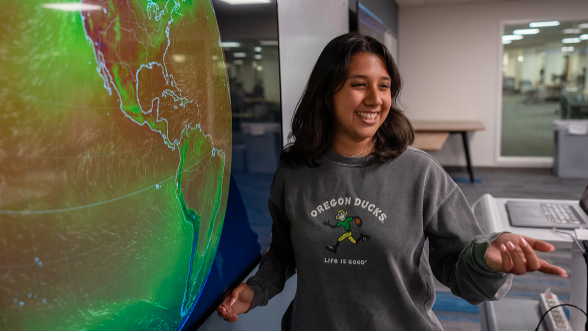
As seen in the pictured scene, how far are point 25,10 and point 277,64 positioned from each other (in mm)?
977

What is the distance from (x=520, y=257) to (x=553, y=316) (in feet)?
5.53

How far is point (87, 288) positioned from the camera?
0.55 metres


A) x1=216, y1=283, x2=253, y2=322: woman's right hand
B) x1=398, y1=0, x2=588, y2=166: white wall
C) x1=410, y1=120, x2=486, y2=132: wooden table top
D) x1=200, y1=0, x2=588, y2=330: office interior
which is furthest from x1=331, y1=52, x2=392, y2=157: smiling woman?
x1=398, y1=0, x2=588, y2=166: white wall

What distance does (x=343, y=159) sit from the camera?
999 mm

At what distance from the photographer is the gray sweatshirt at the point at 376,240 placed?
3.04 feet

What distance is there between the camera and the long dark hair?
0.95 metres

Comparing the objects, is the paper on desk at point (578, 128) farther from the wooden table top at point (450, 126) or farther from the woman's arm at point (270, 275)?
the woman's arm at point (270, 275)

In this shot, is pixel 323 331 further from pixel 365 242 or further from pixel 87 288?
pixel 87 288

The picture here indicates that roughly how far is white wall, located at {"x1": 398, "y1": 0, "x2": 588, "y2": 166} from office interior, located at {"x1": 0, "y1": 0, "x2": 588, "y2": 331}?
0.05 feet

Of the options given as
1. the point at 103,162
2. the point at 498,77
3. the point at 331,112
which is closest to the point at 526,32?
the point at 498,77

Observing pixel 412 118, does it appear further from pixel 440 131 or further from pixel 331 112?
pixel 331 112

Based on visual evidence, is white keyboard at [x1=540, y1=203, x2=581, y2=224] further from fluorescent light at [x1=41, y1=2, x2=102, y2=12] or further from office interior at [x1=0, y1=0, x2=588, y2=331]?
fluorescent light at [x1=41, y1=2, x2=102, y2=12]

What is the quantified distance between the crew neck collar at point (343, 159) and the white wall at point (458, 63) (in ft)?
16.9

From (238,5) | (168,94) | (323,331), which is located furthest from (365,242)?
(238,5)
